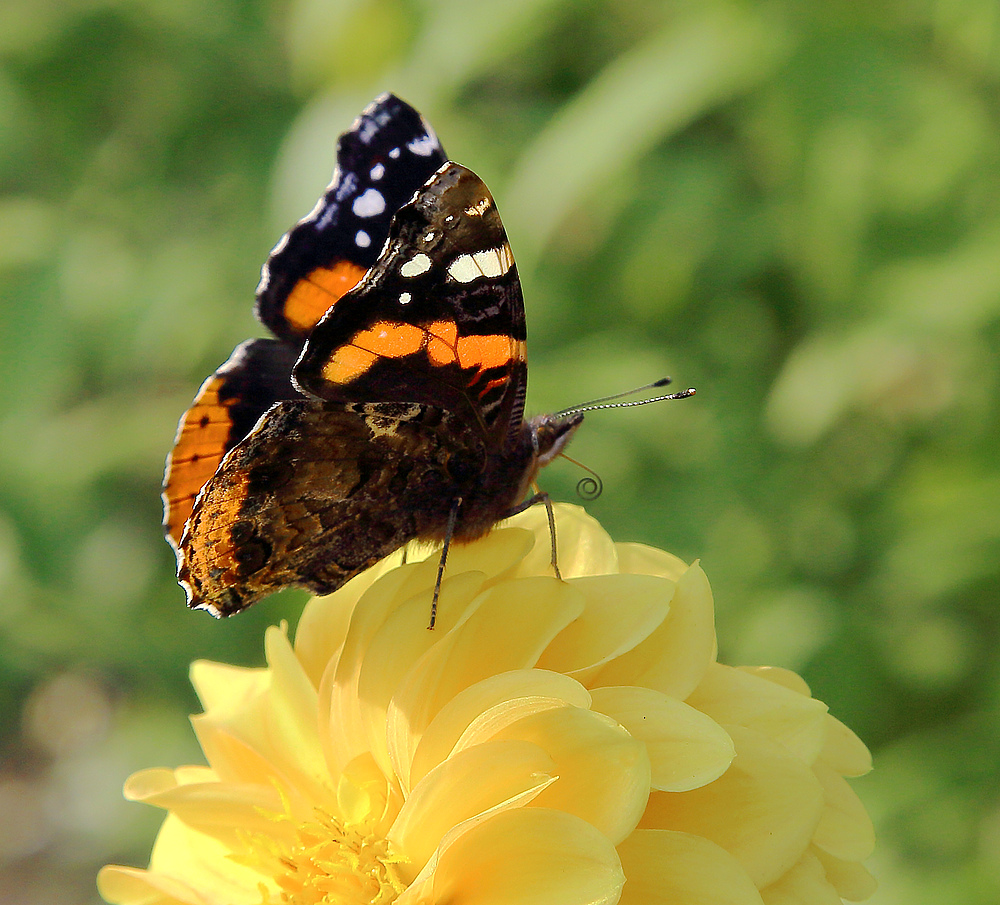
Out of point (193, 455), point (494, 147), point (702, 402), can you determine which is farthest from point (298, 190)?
point (193, 455)

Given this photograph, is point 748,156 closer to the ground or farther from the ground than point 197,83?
closer to the ground

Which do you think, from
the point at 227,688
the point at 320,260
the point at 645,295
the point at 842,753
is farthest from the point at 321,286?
the point at 645,295

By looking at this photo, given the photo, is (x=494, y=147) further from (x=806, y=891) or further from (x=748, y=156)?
(x=806, y=891)

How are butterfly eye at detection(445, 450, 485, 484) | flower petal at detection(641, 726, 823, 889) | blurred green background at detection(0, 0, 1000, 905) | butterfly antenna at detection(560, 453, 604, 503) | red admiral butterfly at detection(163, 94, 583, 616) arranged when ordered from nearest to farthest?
flower petal at detection(641, 726, 823, 889), red admiral butterfly at detection(163, 94, 583, 616), butterfly eye at detection(445, 450, 485, 484), butterfly antenna at detection(560, 453, 604, 503), blurred green background at detection(0, 0, 1000, 905)

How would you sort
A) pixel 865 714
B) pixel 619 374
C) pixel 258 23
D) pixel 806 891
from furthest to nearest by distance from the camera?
pixel 258 23 → pixel 619 374 → pixel 865 714 → pixel 806 891

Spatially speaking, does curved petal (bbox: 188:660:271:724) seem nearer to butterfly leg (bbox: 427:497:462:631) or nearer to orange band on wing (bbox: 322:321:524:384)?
butterfly leg (bbox: 427:497:462:631)

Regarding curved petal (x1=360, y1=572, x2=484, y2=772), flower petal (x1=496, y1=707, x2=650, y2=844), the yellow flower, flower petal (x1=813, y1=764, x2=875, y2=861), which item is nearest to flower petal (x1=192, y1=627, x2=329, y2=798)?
the yellow flower

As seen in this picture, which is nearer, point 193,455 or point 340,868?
point 340,868
